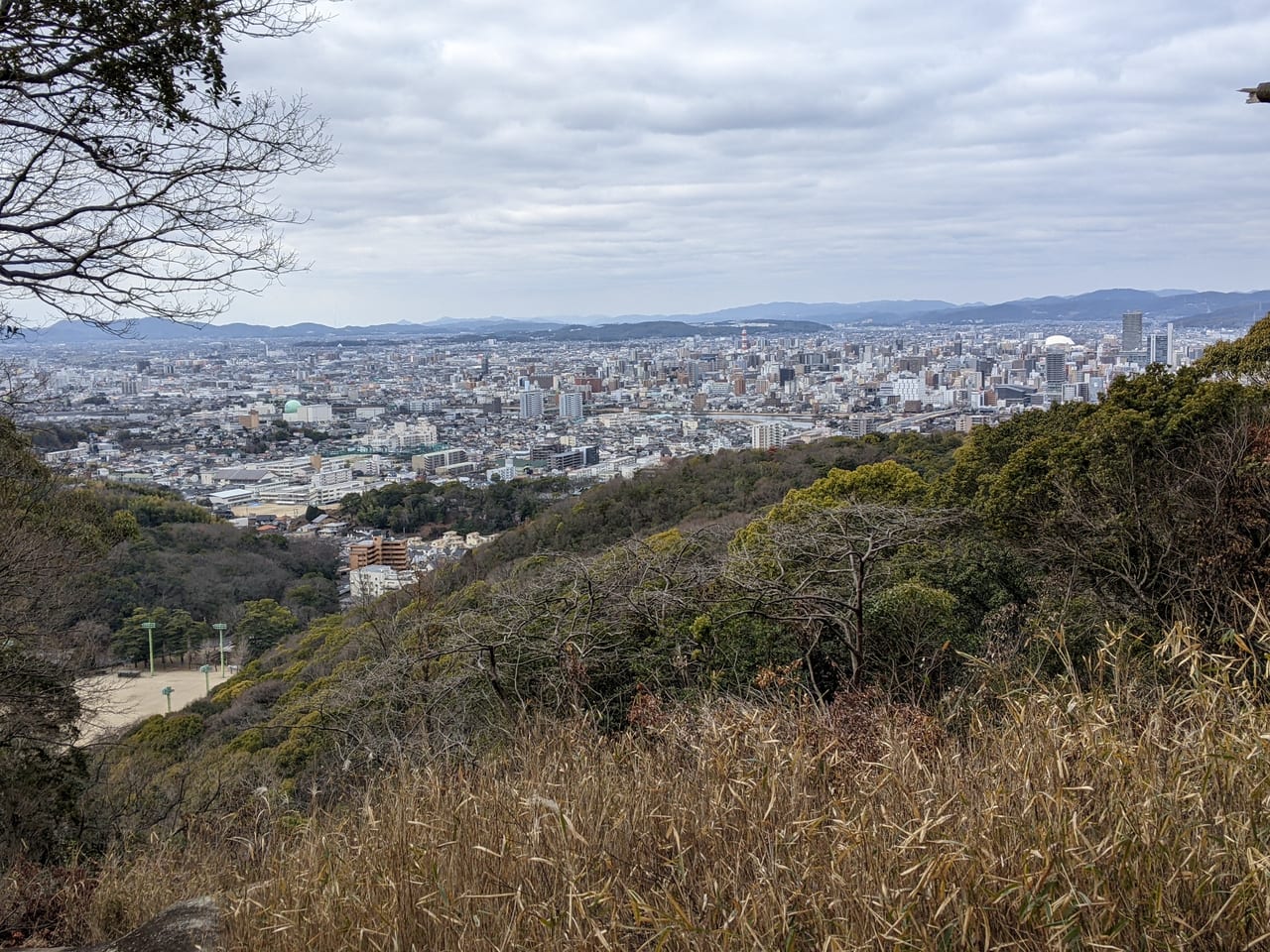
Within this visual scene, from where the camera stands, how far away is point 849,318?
9825cm

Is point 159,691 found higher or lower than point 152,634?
lower

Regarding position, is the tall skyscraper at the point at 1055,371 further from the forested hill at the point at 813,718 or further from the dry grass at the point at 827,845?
the dry grass at the point at 827,845

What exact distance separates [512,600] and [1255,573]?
17.8 feet

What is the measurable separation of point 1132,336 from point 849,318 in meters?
59.2

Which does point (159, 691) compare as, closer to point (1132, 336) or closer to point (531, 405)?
point (1132, 336)

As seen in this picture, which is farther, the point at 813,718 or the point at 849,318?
the point at 849,318

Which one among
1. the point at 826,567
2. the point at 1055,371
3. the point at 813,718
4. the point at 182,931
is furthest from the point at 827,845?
the point at 1055,371

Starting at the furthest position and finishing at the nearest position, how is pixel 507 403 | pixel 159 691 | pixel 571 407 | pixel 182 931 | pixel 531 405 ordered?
pixel 507 403, pixel 531 405, pixel 571 407, pixel 159 691, pixel 182 931

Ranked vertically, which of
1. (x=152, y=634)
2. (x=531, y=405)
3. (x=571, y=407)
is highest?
(x=531, y=405)

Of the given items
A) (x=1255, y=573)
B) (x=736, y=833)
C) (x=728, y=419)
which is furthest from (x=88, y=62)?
(x=728, y=419)

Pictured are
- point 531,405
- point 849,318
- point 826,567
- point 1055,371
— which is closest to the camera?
point 826,567

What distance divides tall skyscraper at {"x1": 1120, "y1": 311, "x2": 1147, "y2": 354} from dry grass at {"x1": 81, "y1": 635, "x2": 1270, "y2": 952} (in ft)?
125

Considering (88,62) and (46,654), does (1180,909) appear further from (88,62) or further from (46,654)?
(46,654)

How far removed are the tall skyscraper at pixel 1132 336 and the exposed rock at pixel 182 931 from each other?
128 feet
